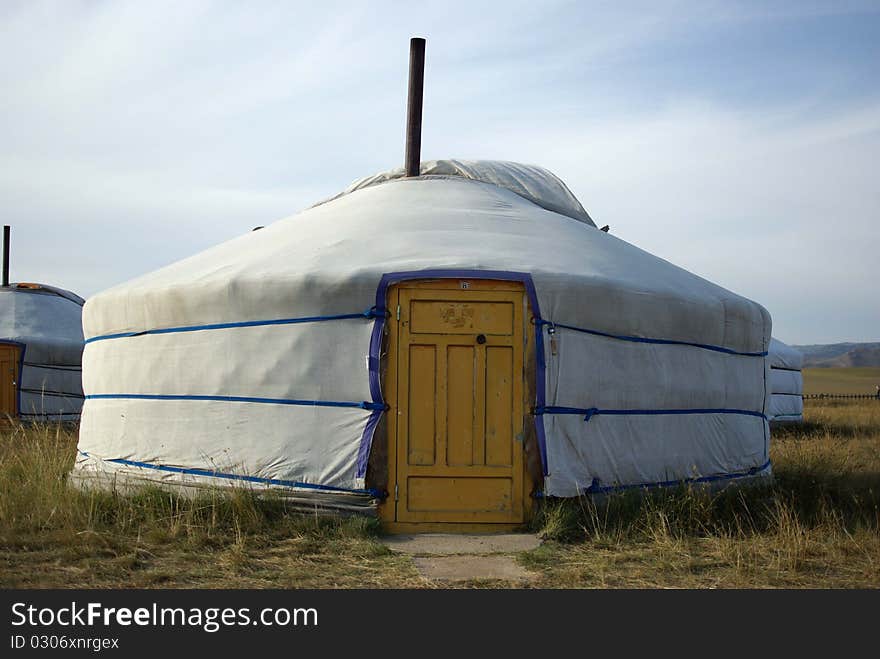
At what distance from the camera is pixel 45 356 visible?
13750mm

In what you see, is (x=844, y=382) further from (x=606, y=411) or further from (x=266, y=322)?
(x=266, y=322)

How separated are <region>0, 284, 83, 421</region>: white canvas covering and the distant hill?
315 feet

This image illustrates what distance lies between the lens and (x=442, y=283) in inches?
224

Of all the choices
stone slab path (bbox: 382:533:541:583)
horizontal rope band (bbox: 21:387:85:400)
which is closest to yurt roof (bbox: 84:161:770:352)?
stone slab path (bbox: 382:533:541:583)

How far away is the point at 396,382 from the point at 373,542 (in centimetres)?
94

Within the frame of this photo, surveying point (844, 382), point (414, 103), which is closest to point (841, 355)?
point (844, 382)

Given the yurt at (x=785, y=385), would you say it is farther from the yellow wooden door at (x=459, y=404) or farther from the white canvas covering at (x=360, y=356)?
the yellow wooden door at (x=459, y=404)

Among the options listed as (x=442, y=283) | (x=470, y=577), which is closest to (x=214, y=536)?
(x=470, y=577)

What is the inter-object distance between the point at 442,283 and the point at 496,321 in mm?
378

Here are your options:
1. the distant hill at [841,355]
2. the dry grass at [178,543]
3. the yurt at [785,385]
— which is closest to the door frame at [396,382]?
the dry grass at [178,543]

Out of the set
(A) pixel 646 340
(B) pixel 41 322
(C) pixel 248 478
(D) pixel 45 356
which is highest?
(B) pixel 41 322

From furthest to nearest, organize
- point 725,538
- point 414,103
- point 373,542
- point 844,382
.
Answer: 1. point 844,382
2. point 414,103
3. point 725,538
4. point 373,542

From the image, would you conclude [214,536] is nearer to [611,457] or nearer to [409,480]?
[409,480]
